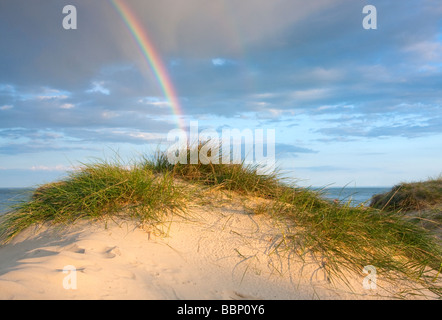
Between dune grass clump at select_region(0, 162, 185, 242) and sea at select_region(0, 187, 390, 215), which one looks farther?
sea at select_region(0, 187, 390, 215)

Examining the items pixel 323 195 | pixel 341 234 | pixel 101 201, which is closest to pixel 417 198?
pixel 323 195

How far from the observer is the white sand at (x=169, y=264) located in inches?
124

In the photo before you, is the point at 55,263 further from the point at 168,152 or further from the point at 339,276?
the point at 168,152

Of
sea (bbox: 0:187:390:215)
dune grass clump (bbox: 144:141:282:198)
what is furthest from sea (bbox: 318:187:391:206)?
dune grass clump (bbox: 144:141:282:198)

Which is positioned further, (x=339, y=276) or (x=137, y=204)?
(x=137, y=204)

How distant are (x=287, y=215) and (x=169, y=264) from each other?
6.50 ft

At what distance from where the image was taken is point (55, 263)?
11.2 ft

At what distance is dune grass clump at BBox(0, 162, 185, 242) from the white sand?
206mm

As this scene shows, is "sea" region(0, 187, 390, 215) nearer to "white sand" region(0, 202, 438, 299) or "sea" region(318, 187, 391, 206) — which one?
"sea" region(318, 187, 391, 206)

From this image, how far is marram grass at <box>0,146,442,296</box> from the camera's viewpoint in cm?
439

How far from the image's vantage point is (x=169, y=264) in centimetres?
388

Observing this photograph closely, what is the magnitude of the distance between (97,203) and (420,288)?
A: 4358mm

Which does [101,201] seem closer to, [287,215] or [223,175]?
[223,175]
